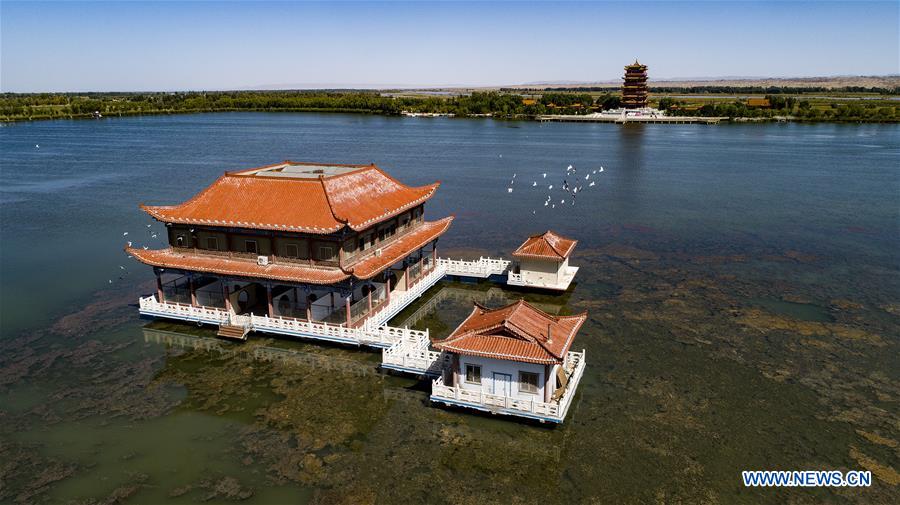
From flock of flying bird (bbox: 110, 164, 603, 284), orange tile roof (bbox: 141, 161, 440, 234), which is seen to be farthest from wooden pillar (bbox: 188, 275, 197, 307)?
flock of flying bird (bbox: 110, 164, 603, 284)

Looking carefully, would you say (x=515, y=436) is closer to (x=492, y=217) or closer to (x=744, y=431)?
(x=744, y=431)

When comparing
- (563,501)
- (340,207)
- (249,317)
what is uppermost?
(340,207)

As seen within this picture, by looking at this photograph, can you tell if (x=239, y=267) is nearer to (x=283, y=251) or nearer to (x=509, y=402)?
(x=283, y=251)

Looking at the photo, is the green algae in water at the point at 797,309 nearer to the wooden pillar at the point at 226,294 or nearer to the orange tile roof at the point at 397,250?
the orange tile roof at the point at 397,250

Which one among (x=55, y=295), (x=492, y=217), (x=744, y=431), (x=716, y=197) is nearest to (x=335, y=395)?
(x=744, y=431)

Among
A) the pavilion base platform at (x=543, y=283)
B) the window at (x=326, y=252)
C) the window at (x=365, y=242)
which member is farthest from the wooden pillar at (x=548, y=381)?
the pavilion base platform at (x=543, y=283)

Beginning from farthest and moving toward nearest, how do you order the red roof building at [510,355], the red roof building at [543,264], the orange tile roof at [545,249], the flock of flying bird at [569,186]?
1. the flock of flying bird at [569,186]
2. the red roof building at [543,264]
3. the orange tile roof at [545,249]
4. the red roof building at [510,355]
